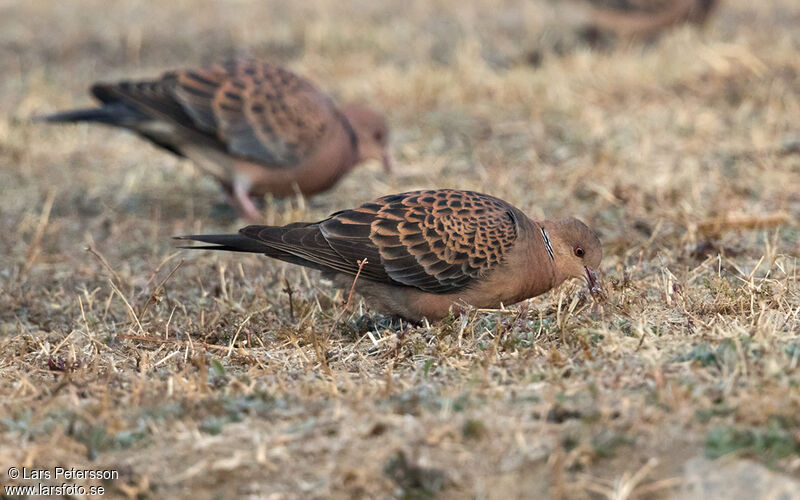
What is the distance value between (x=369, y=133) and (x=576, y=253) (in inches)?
96.2

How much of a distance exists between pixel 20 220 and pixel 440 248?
3066 millimetres

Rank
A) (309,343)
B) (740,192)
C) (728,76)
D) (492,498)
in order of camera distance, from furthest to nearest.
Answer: (728,76) < (740,192) < (309,343) < (492,498)

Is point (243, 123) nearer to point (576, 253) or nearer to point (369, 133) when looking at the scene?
point (369, 133)

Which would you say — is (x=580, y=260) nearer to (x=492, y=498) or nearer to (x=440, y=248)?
(x=440, y=248)

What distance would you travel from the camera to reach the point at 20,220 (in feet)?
→ 19.0

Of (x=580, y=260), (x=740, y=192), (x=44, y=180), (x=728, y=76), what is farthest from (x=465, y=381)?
(x=728, y=76)

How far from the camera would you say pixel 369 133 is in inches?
242

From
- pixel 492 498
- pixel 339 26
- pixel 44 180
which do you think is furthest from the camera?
pixel 339 26

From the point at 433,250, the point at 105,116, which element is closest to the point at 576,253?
the point at 433,250

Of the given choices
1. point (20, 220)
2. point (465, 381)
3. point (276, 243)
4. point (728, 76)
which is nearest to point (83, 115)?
point (20, 220)

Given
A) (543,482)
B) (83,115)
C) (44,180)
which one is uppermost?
(543,482)

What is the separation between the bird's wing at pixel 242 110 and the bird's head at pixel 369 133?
295mm

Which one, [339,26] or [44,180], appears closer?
[44,180]

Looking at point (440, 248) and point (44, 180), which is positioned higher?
point (440, 248)
